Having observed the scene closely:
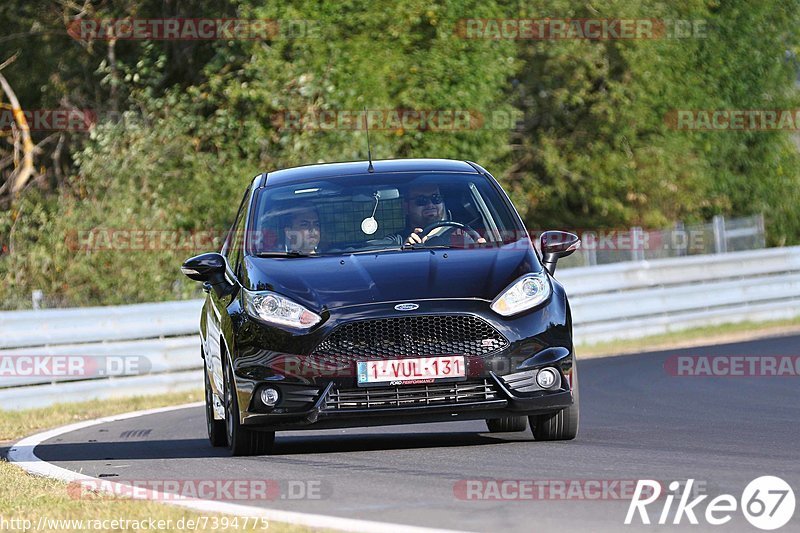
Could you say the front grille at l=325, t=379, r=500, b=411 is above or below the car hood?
below

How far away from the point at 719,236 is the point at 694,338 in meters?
3.42

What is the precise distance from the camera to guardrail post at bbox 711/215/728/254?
23.6m

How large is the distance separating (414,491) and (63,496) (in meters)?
1.65

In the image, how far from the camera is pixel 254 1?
25.1 m

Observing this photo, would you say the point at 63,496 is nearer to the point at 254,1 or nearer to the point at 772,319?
the point at 772,319

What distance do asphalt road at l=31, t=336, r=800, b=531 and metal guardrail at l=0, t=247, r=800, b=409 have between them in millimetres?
2340

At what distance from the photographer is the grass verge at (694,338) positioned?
768 inches

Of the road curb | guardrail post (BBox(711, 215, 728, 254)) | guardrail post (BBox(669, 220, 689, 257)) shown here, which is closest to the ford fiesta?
the road curb

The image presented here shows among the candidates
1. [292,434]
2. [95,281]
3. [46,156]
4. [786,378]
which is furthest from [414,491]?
[46,156]

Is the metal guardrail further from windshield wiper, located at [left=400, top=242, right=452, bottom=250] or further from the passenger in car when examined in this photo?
windshield wiper, located at [left=400, top=242, right=452, bottom=250]

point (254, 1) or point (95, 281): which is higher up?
point (254, 1)

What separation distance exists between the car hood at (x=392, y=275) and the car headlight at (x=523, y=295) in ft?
0.14

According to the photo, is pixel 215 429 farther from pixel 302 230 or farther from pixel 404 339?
pixel 404 339

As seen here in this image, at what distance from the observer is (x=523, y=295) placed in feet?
28.0
